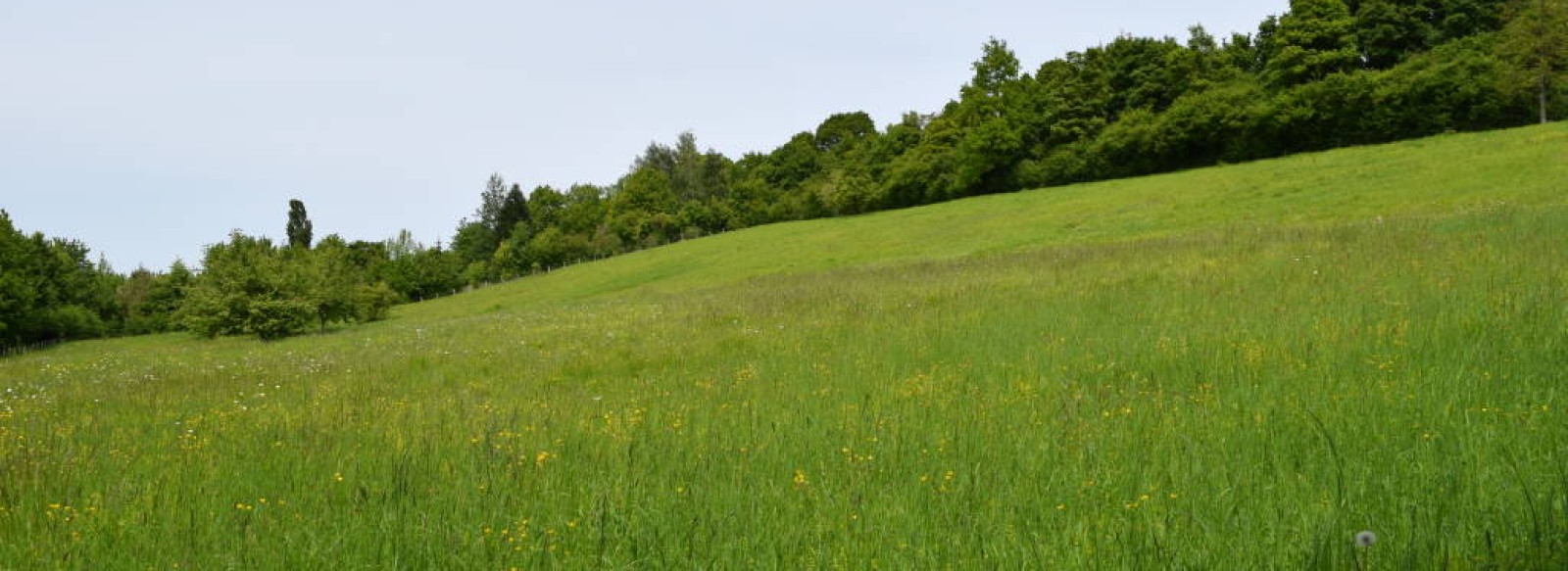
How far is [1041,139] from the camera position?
Result: 190ft

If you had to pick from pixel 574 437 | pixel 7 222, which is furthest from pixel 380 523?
pixel 7 222

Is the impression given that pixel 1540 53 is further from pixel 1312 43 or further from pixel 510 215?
pixel 510 215

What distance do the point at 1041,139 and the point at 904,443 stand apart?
58.0m

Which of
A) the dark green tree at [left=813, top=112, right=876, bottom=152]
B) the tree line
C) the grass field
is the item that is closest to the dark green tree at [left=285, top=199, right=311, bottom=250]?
the tree line

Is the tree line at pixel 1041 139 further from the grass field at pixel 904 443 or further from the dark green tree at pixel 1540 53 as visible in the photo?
the grass field at pixel 904 443

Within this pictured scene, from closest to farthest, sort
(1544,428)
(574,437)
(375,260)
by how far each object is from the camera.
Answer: (1544,428) < (574,437) < (375,260)

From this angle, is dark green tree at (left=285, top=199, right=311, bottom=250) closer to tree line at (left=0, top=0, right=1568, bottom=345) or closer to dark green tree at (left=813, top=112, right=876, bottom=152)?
tree line at (left=0, top=0, right=1568, bottom=345)

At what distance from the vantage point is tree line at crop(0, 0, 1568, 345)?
114 ft

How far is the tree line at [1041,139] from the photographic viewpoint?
34.8 m

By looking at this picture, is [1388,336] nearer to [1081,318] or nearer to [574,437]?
→ [1081,318]

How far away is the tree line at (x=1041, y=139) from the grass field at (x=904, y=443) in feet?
100

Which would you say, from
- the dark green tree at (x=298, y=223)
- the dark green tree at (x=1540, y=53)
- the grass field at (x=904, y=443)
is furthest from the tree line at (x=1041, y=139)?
the grass field at (x=904, y=443)

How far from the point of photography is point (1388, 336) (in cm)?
656

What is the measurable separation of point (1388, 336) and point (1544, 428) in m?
2.99
